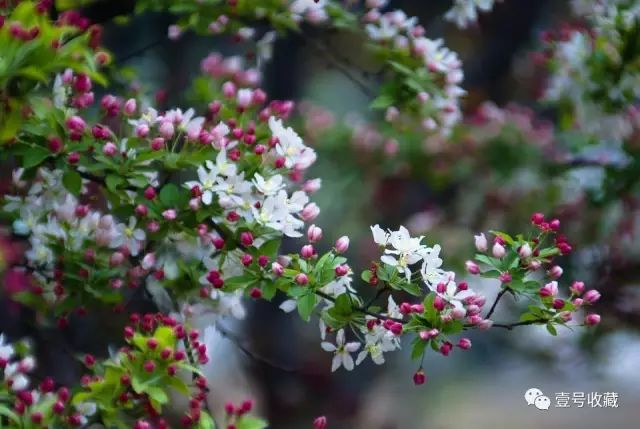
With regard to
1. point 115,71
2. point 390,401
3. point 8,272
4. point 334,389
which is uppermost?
point 115,71

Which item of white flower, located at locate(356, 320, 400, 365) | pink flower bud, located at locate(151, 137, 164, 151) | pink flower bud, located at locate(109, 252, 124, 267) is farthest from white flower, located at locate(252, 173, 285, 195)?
pink flower bud, located at locate(109, 252, 124, 267)

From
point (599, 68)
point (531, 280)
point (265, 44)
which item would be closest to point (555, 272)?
point (531, 280)

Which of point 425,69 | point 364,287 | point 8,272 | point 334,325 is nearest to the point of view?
point 334,325

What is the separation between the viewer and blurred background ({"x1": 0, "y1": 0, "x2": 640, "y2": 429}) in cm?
339

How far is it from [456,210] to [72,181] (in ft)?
8.77

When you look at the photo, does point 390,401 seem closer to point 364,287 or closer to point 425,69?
point 364,287

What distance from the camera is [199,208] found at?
5.22 ft

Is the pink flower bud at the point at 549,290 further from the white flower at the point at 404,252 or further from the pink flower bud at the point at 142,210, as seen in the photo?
the pink flower bud at the point at 142,210

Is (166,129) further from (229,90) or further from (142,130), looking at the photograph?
(229,90)

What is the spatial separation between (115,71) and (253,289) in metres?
0.80

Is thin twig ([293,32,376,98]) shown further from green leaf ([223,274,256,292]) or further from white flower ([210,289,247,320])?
green leaf ([223,274,256,292])

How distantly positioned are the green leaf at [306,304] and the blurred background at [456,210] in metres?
1.56

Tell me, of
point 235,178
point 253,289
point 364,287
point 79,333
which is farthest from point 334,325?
point 364,287

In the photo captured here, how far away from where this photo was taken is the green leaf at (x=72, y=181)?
1614 millimetres
